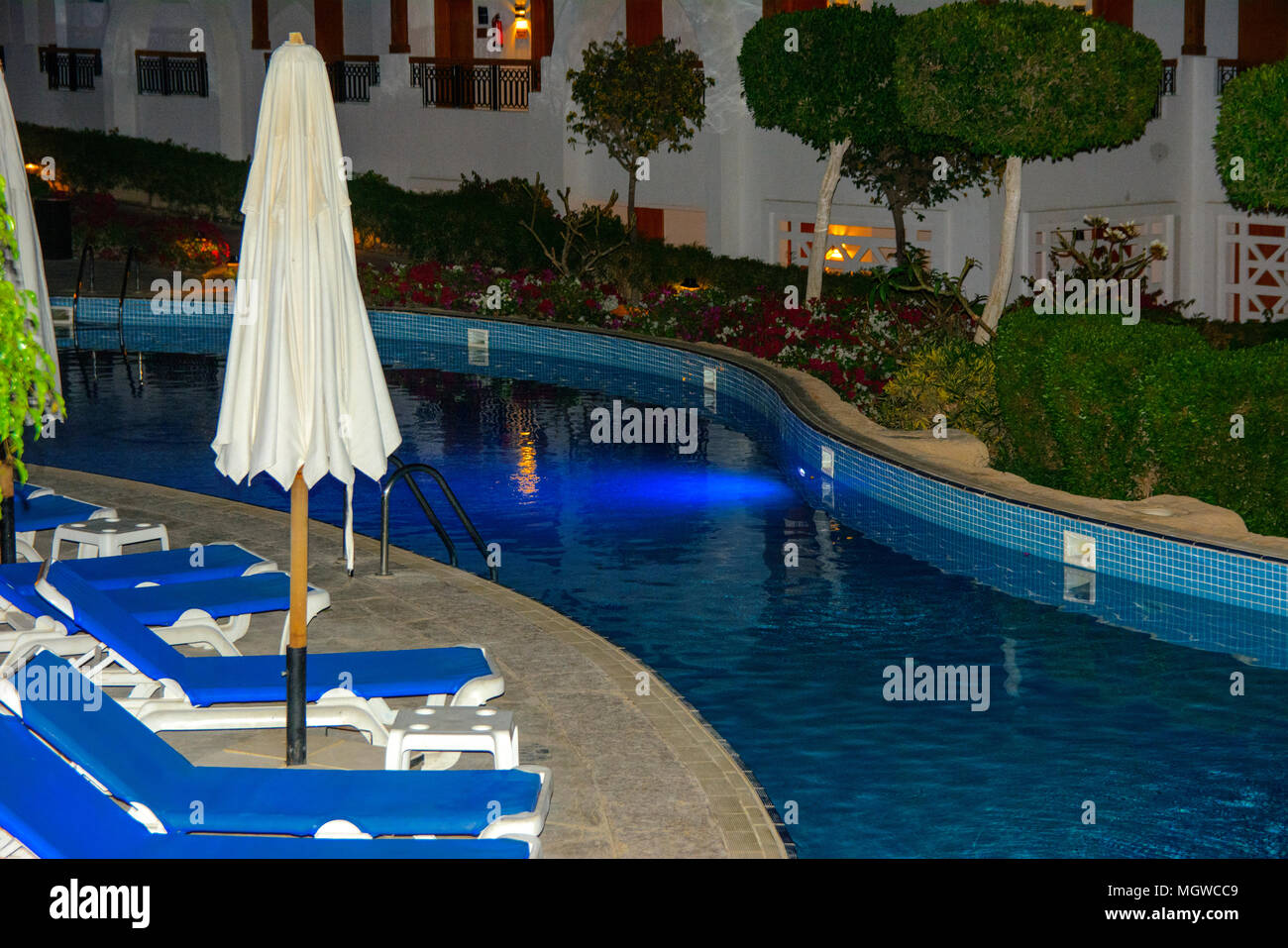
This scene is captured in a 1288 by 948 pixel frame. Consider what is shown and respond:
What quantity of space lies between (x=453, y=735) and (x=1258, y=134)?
7.45m

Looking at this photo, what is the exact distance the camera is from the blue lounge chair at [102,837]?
4887 mm

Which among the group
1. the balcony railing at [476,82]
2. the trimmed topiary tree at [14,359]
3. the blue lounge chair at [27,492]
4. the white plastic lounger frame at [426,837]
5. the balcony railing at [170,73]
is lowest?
the white plastic lounger frame at [426,837]

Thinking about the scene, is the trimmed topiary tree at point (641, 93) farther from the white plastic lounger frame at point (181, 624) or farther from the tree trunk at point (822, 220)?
the white plastic lounger frame at point (181, 624)

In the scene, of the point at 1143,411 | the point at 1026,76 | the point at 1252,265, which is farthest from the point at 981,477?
the point at 1252,265

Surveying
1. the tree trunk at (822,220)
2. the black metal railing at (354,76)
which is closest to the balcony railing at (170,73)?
the black metal railing at (354,76)

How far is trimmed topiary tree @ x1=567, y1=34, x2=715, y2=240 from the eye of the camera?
81.3 ft

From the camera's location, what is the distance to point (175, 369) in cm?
1959

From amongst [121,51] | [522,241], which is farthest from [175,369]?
[121,51]

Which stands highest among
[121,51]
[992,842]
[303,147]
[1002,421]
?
[121,51]

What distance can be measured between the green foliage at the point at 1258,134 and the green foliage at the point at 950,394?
10.7ft

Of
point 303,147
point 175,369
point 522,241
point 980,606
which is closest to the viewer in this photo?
point 303,147

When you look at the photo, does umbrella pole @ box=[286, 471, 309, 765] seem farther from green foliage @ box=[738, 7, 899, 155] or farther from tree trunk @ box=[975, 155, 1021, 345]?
green foliage @ box=[738, 7, 899, 155]

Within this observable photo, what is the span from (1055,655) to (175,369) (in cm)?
1373
